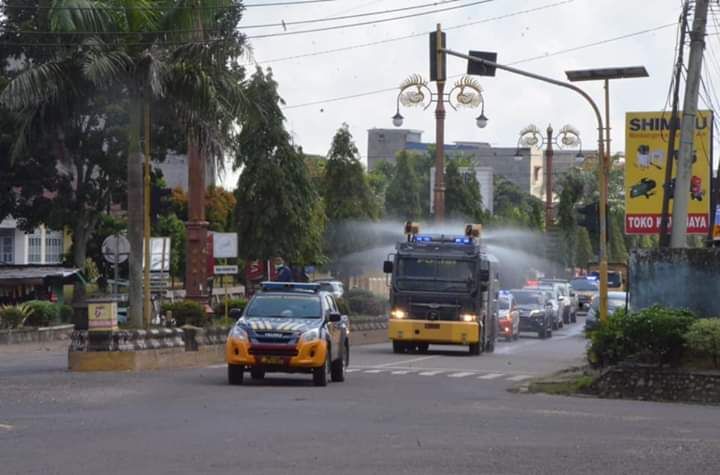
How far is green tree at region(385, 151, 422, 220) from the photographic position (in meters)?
77.1

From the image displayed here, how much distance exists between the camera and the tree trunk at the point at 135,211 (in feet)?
100

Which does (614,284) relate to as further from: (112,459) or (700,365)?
(112,459)

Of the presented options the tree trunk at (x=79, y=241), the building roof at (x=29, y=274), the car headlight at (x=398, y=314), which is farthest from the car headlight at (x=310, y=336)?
the tree trunk at (x=79, y=241)

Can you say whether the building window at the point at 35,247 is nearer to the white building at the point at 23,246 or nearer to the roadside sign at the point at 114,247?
the white building at the point at 23,246

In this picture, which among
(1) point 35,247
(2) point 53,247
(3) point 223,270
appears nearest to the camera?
(3) point 223,270

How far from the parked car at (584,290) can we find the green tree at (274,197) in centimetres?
2543

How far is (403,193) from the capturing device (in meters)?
77.9

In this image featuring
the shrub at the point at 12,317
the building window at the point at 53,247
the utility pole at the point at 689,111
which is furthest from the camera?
the building window at the point at 53,247

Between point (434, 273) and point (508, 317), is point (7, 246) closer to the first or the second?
point (508, 317)

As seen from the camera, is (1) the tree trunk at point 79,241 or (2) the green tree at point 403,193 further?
(2) the green tree at point 403,193

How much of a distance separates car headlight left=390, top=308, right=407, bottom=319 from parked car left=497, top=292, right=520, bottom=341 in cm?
1331

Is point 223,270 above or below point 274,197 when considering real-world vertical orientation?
below

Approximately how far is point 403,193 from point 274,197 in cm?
2722

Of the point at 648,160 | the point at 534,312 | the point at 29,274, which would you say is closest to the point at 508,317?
Answer: the point at 534,312
